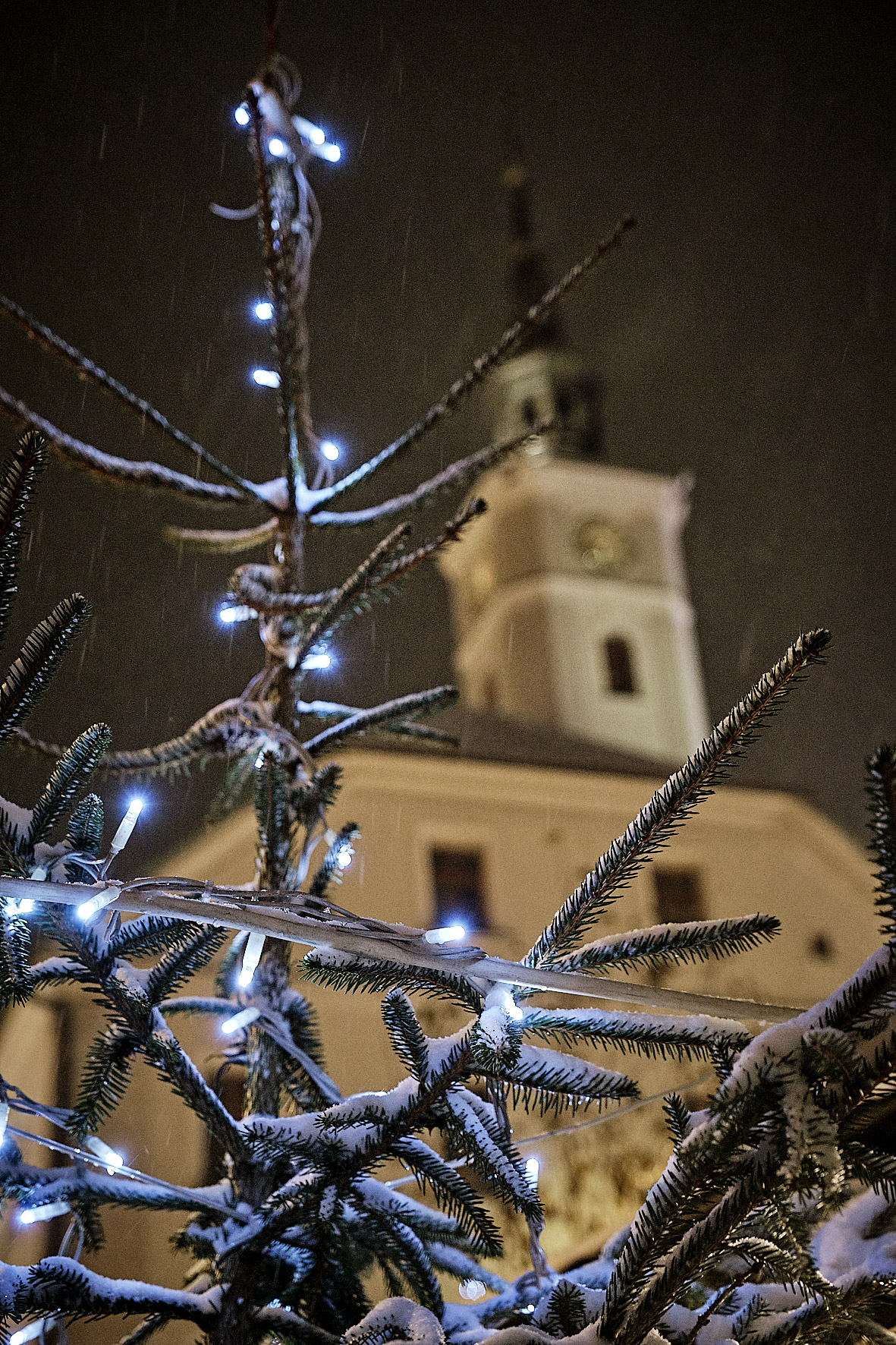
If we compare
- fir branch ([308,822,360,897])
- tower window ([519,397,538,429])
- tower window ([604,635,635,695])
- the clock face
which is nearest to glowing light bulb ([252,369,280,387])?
fir branch ([308,822,360,897])

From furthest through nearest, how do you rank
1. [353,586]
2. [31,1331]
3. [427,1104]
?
1. [353,586]
2. [31,1331]
3. [427,1104]

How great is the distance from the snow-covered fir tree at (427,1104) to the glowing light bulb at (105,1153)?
17mm

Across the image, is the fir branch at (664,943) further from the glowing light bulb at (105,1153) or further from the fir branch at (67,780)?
the glowing light bulb at (105,1153)

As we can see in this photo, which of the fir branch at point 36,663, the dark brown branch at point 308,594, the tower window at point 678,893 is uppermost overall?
the tower window at point 678,893

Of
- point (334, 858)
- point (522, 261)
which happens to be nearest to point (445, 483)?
point (334, 858)

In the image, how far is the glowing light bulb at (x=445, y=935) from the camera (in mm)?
1447

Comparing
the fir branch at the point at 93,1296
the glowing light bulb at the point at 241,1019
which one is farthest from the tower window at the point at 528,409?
the fir branch at the point at 93,1296

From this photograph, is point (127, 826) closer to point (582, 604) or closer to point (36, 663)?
point (36, 663)

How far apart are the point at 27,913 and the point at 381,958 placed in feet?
1.73

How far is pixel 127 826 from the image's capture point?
160 centimetres

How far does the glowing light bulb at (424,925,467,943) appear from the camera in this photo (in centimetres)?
145

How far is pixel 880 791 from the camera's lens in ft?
3.64

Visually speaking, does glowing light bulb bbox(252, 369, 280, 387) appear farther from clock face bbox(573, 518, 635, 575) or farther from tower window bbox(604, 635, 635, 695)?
clock face bbox(573, 518, 635, 575)

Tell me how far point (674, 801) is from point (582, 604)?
77.1 ft
